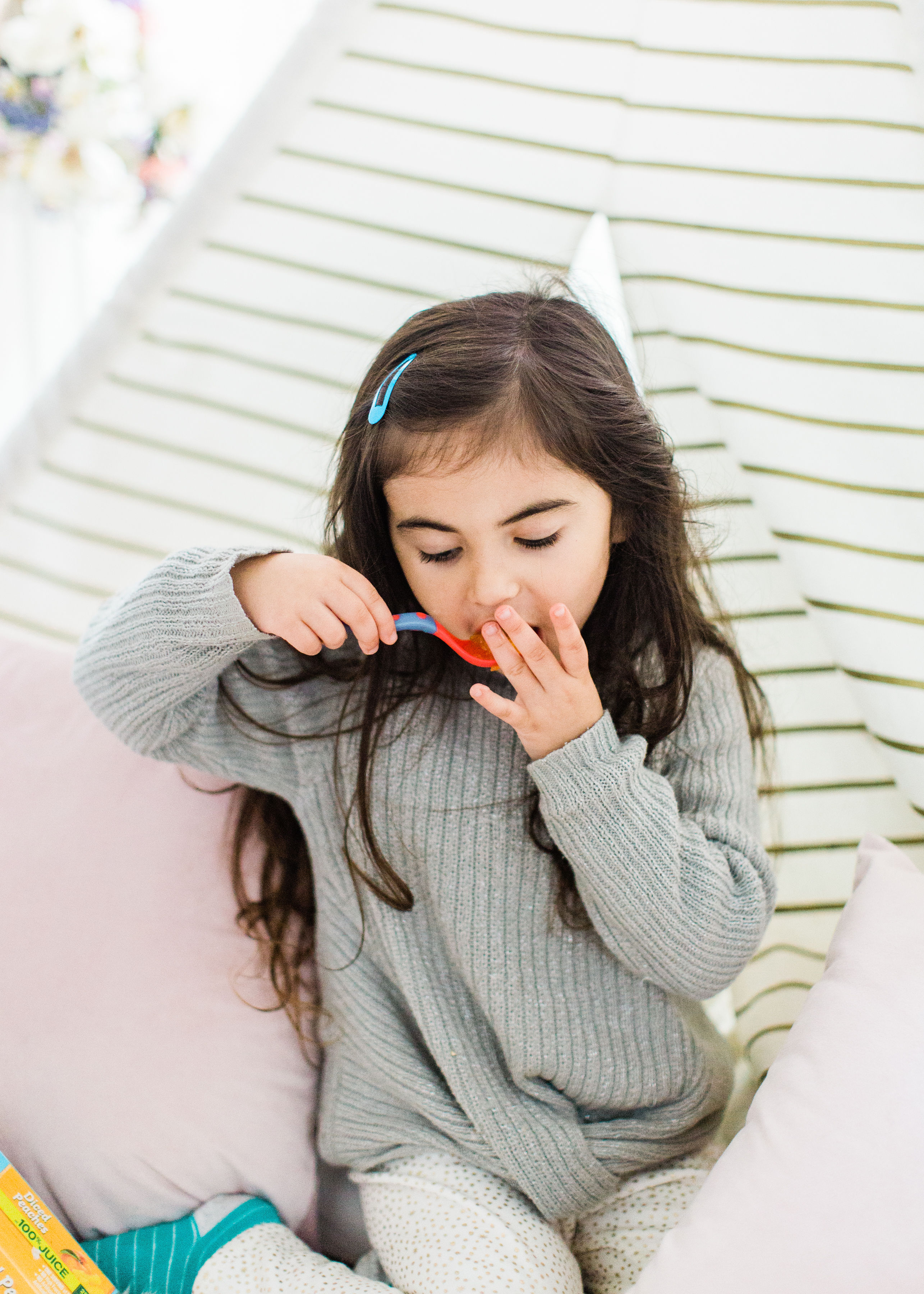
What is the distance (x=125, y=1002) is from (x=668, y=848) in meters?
0.49

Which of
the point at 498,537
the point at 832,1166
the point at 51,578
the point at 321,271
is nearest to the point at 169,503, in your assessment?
the point at 51,578

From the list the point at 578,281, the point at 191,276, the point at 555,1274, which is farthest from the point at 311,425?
the point at 555,1274

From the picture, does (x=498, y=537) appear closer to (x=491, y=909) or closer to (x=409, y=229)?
(x=491, y=909)

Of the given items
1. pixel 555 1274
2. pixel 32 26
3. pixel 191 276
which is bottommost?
pixel 555 1274

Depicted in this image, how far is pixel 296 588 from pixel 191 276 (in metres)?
0.66

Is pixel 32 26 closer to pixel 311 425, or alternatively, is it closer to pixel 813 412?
pixel 311 425

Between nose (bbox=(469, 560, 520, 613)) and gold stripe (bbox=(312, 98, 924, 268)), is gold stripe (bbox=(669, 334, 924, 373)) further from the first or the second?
nose (bbox=(469, 560, 520, 613))

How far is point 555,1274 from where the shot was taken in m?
0.81

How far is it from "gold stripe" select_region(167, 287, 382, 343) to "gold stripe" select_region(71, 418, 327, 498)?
174mm

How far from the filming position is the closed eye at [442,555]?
0.80 m

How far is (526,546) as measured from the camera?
787 mm

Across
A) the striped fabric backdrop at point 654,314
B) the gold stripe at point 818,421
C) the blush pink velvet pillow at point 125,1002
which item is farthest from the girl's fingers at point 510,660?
the gold stripe at point 818,421

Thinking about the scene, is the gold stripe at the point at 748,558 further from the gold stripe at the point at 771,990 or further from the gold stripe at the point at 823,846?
the gold stripe at the point at 771,990

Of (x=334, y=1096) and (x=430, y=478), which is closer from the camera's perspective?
(x=430, y=478)
